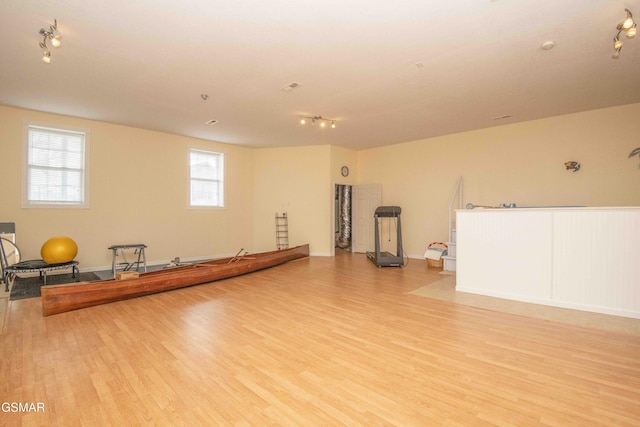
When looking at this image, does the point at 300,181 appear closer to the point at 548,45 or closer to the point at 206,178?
the point at 206,178

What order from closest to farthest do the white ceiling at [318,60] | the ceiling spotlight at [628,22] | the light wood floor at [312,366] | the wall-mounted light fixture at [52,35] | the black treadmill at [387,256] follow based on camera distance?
the light wood floor at [312,366] < the ceiling spotlight at [628,22] < the white ceiling at [318,60] < the wall-mounted light fixture at [52,35] < the black treadmill at [387,256]

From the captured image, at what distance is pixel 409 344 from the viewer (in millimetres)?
2748

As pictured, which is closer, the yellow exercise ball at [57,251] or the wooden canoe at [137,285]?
the wooden canoe at [137,285]

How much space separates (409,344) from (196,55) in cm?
403

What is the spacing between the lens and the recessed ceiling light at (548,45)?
11.1 feet

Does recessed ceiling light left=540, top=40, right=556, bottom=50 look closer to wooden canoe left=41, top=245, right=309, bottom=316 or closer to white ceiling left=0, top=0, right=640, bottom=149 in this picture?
white ceiling left=0, top=0, right=640, bottom=149

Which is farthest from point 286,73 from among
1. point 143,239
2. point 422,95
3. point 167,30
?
point 143,239

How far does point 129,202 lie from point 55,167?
1426 millimetres

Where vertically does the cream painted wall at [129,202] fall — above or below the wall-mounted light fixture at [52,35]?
below

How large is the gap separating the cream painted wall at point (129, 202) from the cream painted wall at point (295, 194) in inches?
28.8

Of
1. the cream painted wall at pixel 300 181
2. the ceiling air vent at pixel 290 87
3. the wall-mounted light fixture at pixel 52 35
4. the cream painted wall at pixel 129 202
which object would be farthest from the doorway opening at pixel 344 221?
the wall-mounted light fixture at pixel 52 35

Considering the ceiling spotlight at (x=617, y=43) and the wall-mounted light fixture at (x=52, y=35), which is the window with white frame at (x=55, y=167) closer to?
the wall-mounted light fixture at (x=52, y=35)

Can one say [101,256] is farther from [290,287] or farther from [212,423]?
[212,423]

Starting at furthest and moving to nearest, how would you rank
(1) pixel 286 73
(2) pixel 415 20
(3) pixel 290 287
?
(3) pixel 290 287 → (1) pixel 286 73 → (2) pixel 415 20
